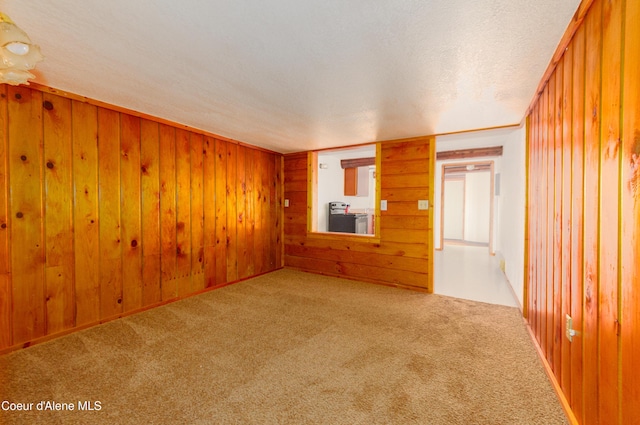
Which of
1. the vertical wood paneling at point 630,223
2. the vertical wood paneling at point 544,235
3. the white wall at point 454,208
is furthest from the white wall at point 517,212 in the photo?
the white wall at point 454,208

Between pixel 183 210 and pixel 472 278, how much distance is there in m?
4.41

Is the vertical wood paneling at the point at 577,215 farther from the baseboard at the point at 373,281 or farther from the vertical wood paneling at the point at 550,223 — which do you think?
the baseboard at the point at 373,281

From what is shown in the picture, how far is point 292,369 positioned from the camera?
1802mm

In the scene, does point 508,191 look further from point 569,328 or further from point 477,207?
point 477,207

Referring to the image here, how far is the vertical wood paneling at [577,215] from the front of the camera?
1.27 m

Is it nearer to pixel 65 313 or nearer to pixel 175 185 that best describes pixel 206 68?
pixel 175 185

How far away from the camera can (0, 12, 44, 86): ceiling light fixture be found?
3.31 ft

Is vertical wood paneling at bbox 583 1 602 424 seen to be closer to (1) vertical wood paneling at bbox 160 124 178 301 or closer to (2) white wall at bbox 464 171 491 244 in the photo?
(1) vertical wood paneling at bbox 160 124 178 301

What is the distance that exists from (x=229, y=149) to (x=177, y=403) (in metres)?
3.11

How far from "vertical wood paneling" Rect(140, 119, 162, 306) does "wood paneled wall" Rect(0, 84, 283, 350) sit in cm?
1

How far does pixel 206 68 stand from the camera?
5.86 feet

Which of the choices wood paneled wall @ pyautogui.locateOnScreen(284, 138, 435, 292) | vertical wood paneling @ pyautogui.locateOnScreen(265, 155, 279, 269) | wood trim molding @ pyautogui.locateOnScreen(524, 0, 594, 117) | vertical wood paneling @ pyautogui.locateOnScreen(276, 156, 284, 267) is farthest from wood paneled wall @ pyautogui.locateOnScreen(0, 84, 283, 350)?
wood trim molding @ pyautogui.locateOnScreen(524, 0, 594, 117)

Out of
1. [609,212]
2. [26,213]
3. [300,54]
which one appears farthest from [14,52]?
[609,212]

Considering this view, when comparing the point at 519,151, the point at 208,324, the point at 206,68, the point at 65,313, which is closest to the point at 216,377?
the point at 208,324
